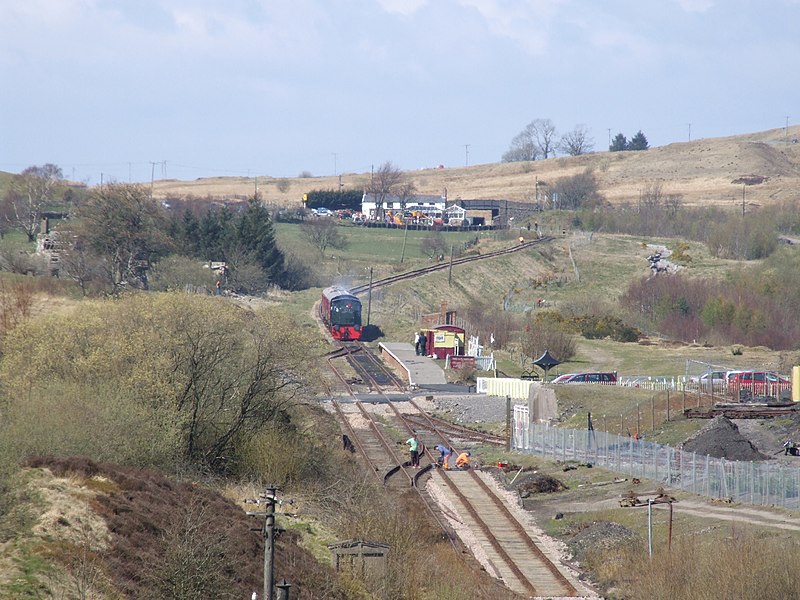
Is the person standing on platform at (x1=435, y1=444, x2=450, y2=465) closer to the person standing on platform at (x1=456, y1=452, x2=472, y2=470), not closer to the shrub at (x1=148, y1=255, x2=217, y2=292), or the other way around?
the person standing on platform at (x1=456, y1=452, x2=472, y2=470)

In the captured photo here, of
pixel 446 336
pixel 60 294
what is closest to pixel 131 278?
pixel 60 294

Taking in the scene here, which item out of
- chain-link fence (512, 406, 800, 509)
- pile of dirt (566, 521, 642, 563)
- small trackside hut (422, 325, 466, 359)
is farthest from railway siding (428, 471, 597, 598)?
small trackside hut (422, 325, 466, 359)

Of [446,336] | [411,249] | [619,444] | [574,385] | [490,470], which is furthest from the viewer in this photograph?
[411,249]

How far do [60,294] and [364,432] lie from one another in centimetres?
2218

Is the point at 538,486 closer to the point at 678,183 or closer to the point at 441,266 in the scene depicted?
the point at 441,266

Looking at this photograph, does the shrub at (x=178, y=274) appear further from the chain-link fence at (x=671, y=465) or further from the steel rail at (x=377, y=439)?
the chain-link fence at (x=671, y=465)

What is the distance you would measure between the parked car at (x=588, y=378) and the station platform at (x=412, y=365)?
22.1 feet

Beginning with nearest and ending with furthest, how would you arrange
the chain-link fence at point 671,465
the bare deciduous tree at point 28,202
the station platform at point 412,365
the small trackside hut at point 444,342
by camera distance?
the chain-link fence at point 671,465 < the station platform at point 412,365 < the small trackside hut at point 444,342 < the bare deciduous tree at point 28,202

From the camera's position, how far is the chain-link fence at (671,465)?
2766 centimetres

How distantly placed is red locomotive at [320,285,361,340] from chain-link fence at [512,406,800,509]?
26153mm

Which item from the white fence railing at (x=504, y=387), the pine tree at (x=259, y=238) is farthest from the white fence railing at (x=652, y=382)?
the pine tree at (x=259, y=238)

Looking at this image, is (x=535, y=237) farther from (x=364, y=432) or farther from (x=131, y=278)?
(x=364, y=432)

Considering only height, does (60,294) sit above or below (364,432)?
above

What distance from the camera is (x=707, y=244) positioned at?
118 m
